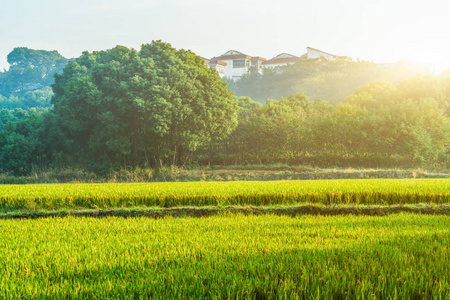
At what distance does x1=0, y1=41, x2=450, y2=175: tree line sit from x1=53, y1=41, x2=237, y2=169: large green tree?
2.6 inches

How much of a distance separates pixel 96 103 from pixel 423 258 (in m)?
21.4

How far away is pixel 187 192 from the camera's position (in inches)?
341

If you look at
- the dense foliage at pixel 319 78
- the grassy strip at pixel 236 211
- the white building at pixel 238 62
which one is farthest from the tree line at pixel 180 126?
the white building at pixel 238 62

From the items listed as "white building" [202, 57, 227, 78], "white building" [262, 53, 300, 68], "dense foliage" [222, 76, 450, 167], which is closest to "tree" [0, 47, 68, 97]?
"white building" [202, 57, 227, 78]

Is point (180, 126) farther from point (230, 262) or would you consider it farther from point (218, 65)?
point (218, 65)

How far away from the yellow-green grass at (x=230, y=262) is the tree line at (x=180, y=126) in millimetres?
16315

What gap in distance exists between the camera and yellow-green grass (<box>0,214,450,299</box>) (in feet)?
8.64

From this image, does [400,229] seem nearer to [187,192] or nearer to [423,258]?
[423,258]

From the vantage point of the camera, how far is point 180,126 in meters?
22.3

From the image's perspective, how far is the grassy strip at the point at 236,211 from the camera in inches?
296

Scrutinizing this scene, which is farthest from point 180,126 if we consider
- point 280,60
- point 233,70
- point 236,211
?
point 280,60

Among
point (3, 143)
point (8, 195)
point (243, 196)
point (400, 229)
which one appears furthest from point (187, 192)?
point (3, 143)

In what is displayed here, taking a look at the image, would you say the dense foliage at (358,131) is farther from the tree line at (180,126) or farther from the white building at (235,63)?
the white building at (235,63)

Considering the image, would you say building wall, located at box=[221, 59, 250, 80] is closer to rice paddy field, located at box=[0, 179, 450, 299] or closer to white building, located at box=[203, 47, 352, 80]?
white building, located at box=[203, 47, 352, 80]
